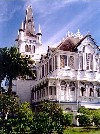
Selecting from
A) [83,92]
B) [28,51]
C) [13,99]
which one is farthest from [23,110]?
[28,51]

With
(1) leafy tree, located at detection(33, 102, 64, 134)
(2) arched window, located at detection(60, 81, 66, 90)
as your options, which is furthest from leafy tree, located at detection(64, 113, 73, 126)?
(2) arched window, located at detection(60, 81, 66, 90)

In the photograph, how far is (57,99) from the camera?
39.6 m

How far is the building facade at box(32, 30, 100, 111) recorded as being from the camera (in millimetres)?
40344

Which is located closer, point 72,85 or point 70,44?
point 72,85

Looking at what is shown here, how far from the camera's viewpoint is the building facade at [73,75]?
40.3 metres

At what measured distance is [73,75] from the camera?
135 ft

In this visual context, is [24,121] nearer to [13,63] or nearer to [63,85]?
[63,85]

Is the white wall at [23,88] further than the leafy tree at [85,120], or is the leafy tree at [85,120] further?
the white wall at [23,88]

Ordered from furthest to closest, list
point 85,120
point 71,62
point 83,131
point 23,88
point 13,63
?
point 23,88 → point 13,63 → point 71,62 → point 85,120 → point 83,131

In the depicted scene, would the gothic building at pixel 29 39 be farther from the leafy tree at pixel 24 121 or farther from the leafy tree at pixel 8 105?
the leafy tree at pixel 24 121

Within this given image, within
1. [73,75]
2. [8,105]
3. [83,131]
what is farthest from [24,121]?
[73,75]

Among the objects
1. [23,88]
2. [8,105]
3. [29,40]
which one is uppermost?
[29,40]

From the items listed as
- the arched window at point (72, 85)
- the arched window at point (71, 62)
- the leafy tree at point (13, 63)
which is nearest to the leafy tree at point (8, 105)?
the leafy tree at point (13, 63)

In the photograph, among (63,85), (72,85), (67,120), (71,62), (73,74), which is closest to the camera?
(67,120)
